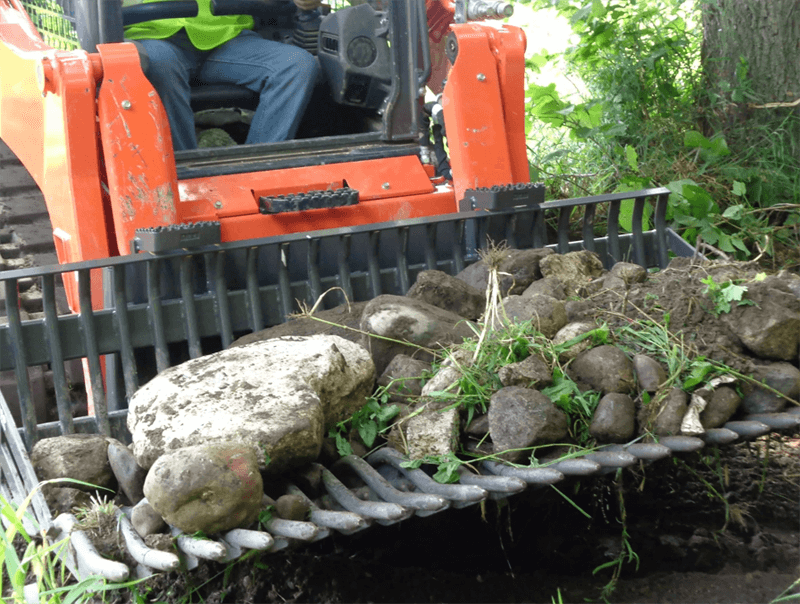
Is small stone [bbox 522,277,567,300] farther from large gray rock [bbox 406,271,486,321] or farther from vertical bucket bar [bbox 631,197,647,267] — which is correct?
vertical bucket bar [bbox 631,197,647,267]

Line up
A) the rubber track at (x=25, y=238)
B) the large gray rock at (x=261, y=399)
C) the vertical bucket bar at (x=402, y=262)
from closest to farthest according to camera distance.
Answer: the large gray rock at (x=261, y=399) → the vertical bucket bar at (x=402, y=262) → the rubber track at (x=25, y=238)

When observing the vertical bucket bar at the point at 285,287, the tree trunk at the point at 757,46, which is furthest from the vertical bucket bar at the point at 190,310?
the tree trunk at the point at 757,46

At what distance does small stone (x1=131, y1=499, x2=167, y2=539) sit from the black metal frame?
738mm

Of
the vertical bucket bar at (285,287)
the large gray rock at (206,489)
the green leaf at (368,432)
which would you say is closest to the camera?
the large gray rock at (206,489)

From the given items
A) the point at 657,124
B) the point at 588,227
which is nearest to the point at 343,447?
the point at 588,227

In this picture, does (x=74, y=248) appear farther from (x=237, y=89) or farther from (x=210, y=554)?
(x=210, y=554)

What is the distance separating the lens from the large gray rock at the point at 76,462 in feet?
7.16

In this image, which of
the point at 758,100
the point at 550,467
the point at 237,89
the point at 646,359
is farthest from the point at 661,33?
the point at 550,467

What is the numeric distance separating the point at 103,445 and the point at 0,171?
6.36 feet

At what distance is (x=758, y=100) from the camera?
14.9 feet

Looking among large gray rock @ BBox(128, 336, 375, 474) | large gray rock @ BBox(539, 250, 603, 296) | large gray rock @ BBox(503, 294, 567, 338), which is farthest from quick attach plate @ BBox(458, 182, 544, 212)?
large gray rock @ BBox(128, 336, 375, 474)

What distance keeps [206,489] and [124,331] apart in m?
1.03

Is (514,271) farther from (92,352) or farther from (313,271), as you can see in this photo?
(92,352)

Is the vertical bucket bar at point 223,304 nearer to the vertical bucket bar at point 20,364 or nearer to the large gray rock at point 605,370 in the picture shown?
the vertical bucket bar at point 20,364
